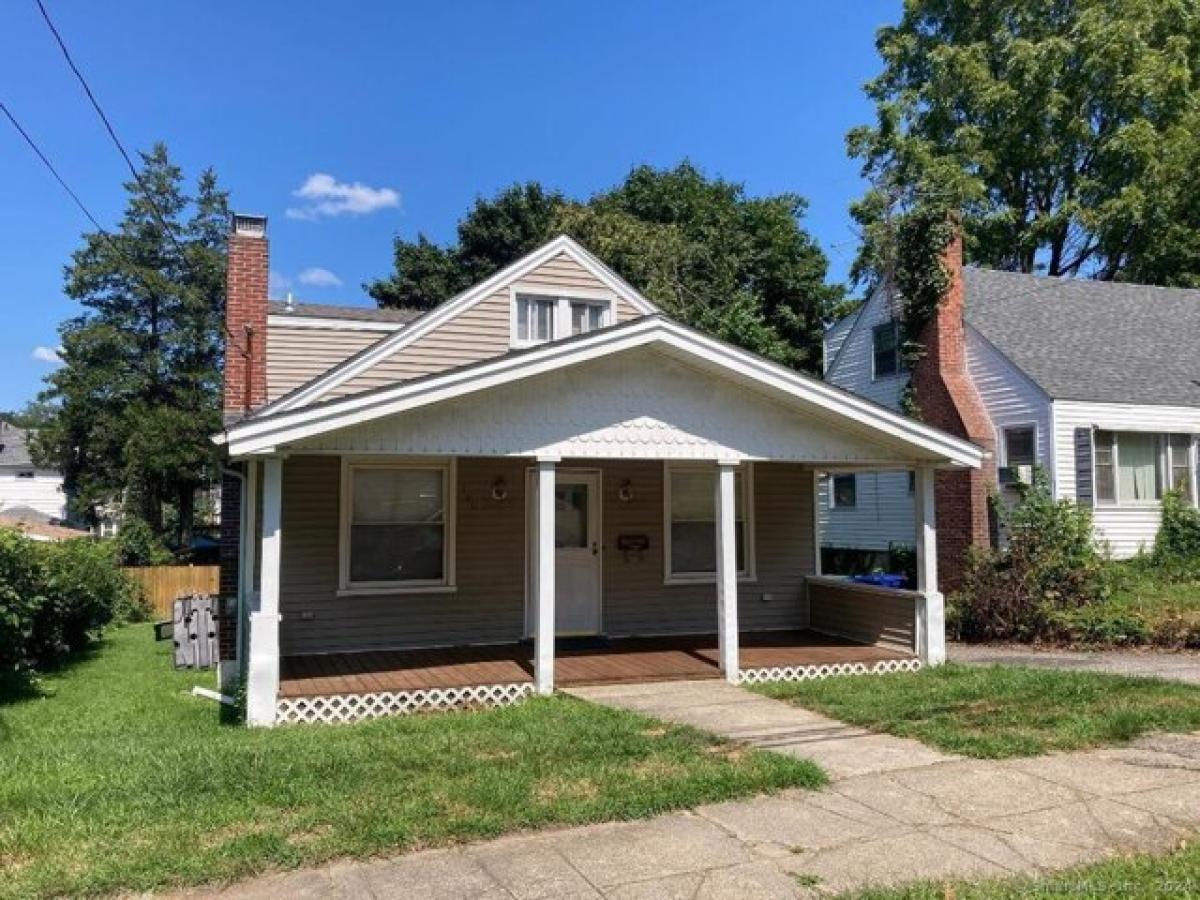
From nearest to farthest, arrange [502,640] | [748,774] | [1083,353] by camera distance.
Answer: [748,774], [502,640], [1083,353]

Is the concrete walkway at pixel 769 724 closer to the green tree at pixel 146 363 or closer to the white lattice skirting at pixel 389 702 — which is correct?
the white lattice skirting at pixel 389 702

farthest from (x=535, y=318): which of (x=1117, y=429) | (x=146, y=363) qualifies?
(x=146, y=363)

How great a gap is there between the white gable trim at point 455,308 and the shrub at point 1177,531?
11.2m

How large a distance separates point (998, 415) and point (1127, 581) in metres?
4.02

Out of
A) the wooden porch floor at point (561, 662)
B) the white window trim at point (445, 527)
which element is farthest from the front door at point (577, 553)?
the white window trim at point (445, 527)

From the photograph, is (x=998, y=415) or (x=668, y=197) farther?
(x=668, y=197)

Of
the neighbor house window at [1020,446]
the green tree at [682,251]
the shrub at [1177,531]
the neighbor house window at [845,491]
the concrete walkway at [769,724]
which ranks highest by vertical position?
the green tree at [682,251]

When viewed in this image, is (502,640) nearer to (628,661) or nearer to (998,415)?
(628,661)

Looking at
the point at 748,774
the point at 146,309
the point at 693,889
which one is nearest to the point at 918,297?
the point at 748,774

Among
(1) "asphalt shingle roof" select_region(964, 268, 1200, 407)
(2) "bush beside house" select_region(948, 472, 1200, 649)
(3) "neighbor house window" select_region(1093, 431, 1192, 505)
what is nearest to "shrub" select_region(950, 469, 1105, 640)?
(2) "bush beside house" select_region(948, 472, 1200, 649)

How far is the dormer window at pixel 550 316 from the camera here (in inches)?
462

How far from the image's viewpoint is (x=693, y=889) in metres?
3.95

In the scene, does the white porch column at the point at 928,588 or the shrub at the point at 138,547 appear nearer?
the white porch column at the point at 928,588

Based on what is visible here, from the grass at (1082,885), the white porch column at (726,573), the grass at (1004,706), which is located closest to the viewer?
the grass at (1082,885)
